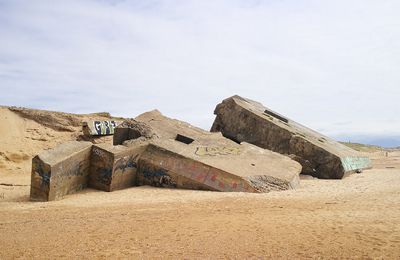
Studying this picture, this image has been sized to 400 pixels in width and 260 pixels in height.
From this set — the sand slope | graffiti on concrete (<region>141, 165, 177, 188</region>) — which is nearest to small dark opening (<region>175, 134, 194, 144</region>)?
graffiti on concrete (<region>141, 165, 177, 188</region>)

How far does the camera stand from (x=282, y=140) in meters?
9.77

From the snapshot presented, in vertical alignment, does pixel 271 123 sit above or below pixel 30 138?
above

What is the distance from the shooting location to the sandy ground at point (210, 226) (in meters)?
3.00

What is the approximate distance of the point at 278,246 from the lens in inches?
120

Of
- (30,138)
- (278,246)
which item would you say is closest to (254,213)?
(278,246)

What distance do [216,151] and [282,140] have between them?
8.71 feet

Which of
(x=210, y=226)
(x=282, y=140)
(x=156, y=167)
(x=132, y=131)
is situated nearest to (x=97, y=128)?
(x=132, y=131)

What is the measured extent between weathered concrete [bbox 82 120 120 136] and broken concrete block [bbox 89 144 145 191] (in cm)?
730

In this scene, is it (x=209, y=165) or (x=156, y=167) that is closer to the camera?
(x=209, y=165)

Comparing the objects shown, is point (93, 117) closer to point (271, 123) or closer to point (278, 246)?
point (271, 123)

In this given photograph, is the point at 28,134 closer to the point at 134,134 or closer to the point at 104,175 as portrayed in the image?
the point at 134,134

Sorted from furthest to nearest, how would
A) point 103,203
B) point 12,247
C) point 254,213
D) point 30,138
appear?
point 30,138 → point 103,203 → point 254,213 → point 12,247

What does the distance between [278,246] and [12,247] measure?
2.28 metres

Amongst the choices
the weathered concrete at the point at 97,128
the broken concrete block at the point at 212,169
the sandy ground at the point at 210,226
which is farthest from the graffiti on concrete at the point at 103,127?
the sandy ground at the point at 210,226
